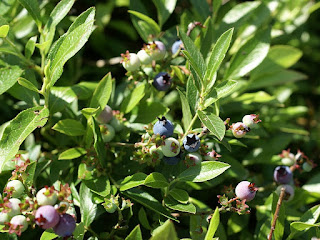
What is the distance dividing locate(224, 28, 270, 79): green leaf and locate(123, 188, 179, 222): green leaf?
637mm

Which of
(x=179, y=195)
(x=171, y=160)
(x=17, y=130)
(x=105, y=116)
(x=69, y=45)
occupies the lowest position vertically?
(x=179, y=195)

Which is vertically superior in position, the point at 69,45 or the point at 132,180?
the point at 69,45

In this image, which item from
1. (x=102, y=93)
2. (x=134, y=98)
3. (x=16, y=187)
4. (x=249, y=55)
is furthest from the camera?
(x=249, y=55)

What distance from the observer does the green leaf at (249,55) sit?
1691mm

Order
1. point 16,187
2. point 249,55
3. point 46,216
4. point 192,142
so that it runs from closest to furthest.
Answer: point 46,216, point 16,187, point 192,142, point 249,55

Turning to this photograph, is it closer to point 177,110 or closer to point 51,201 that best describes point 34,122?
point 51,201

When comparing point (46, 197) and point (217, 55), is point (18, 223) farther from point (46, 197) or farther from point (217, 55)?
point (217, 55)

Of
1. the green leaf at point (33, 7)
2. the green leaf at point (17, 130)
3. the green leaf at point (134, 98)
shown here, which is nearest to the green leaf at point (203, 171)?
the green leaf at point (134, 98)

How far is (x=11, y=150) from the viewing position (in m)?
1.22

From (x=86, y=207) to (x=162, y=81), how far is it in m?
0.51

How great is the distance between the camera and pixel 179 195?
1367 mm

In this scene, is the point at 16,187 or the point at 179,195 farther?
the point at 179,195

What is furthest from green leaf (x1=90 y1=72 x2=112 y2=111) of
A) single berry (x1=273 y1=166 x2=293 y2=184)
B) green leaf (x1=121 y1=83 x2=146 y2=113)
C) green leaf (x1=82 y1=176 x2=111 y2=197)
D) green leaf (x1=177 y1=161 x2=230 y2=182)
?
single berry (x1=273 y1=166 x2=293 y2=184)

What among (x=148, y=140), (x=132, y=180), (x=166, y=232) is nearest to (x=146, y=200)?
(x=132, y=180)
